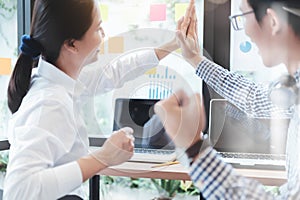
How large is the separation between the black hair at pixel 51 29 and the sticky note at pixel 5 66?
0.14 meters

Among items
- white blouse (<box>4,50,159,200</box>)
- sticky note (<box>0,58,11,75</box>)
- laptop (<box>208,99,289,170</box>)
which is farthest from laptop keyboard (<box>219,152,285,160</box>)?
sticky note (<box>0,58,11,75</box>)

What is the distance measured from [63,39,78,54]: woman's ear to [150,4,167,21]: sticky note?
178 millimetres

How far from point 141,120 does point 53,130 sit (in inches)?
7.0

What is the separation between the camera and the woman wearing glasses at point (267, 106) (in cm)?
67

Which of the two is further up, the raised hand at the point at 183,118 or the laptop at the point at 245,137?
the raised hand at the point at 183,118

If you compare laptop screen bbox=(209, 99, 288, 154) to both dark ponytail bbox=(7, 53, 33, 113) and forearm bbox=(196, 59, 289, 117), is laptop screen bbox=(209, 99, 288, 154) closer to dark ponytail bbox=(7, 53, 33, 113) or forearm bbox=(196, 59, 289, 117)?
forearm bbox=(196, 59, 289, 117)

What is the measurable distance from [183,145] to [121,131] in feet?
0.56

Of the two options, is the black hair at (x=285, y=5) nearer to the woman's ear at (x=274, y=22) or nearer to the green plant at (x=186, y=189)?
the woman's ear at (x=274, y=22)

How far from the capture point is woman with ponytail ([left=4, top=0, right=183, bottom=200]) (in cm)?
77

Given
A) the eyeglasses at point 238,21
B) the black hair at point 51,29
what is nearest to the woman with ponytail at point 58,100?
the black hair at point 51,29

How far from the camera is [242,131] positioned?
0.89 metres

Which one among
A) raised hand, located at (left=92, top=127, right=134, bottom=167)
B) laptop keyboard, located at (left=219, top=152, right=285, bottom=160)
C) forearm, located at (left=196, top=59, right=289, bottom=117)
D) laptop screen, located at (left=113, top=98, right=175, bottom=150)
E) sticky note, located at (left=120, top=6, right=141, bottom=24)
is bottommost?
laptop keyboard, located at (left=219, top=152, right=285, bottom=160)

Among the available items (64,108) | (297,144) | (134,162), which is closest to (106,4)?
(64,108)

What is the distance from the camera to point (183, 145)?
683 millimetres
